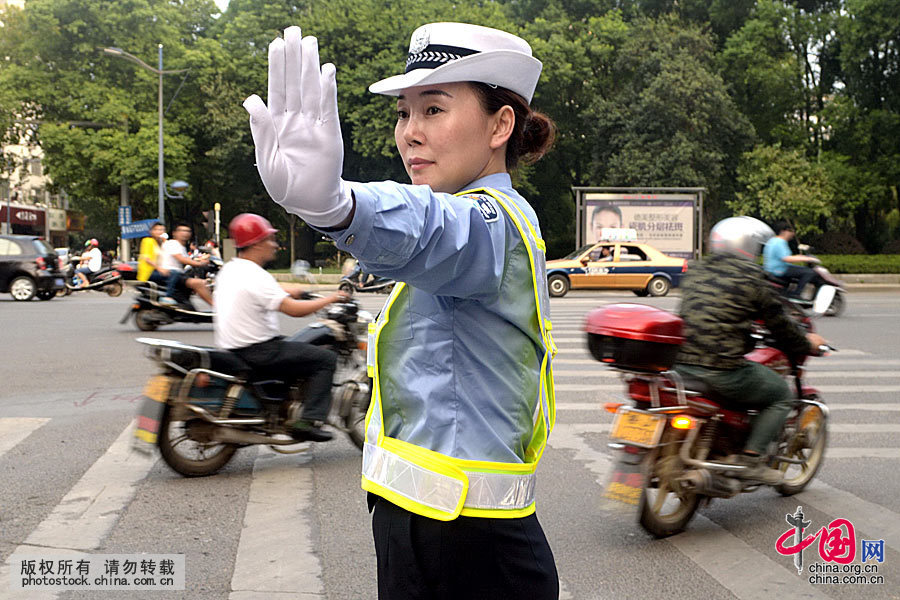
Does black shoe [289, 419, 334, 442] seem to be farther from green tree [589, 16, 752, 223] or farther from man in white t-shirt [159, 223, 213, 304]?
green tree [589, 16, 752, 223]

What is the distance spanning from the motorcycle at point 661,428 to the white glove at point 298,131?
3.00 m

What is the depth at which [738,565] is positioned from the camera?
4062 millimetres

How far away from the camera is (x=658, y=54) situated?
35125 mm

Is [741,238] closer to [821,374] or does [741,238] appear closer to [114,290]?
[821,374]

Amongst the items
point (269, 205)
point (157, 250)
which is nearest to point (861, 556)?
point (157, 250)

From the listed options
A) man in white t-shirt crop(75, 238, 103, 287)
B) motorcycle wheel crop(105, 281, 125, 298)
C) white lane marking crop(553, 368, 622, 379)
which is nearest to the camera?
white lane marking crop(553, 368, 622, 379)

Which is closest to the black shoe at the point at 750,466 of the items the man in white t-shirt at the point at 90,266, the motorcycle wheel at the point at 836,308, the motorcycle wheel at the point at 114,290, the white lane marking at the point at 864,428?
the white lane marking at the point at 864,428

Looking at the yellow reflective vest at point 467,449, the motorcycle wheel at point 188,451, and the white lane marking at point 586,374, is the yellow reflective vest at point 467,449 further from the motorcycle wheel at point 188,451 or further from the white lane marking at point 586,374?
the white lane marking at point 586,374

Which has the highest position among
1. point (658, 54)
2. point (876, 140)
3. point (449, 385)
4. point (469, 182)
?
point (658, 54)

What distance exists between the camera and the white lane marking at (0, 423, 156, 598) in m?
4.19

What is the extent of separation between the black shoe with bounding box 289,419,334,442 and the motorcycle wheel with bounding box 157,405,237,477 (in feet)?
1.21

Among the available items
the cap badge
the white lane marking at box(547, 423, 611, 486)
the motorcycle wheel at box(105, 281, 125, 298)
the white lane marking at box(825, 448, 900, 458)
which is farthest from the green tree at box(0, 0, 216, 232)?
the cap badge

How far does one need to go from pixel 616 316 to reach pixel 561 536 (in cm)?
112

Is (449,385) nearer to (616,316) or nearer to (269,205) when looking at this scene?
(616,316)
